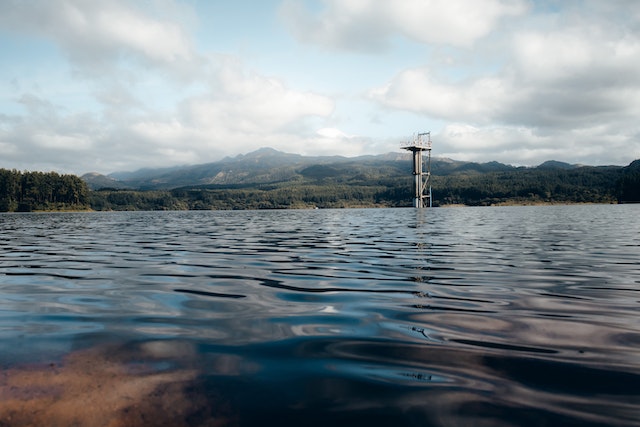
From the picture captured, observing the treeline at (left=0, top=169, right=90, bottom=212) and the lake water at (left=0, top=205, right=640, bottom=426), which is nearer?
the lake water at (left=0, top=205, right=640, bottom=426)

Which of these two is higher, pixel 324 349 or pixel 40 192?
pixel 40 192

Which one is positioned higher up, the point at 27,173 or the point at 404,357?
the point at 27,173

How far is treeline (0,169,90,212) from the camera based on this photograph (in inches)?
6230

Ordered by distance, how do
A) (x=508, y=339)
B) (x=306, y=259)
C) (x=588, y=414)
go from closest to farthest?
(x=588, y=414) → (x=508, y=339) → (x=306, y=259)

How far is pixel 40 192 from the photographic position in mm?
164125

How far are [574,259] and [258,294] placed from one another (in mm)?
11642

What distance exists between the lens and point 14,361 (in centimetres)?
499

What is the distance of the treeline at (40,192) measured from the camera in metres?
158

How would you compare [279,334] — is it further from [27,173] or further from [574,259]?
[27,173]

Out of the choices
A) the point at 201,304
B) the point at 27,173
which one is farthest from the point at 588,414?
the point at 27,173

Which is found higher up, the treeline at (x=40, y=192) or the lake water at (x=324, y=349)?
the treeline at (x=40, y=192)

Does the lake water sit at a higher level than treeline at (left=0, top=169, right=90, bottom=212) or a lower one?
lower

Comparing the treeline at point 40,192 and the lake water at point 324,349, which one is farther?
the treeline at point 40,192

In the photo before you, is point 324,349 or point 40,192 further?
point 40,192
